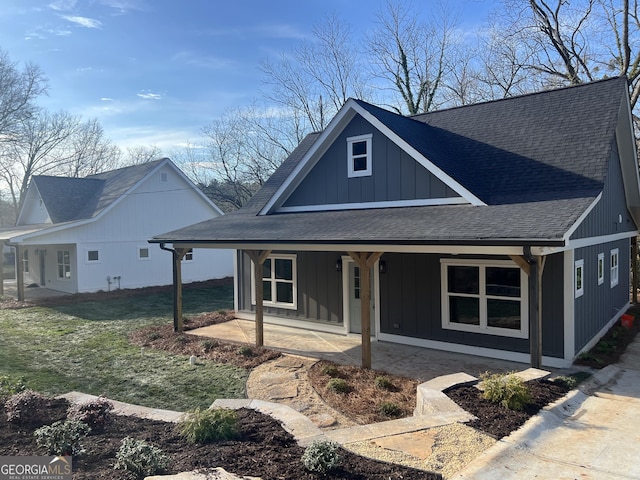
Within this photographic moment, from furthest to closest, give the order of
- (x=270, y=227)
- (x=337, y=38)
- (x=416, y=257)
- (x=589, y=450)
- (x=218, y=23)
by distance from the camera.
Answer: (x=337, y=38) < (x=218, y=23) < (x=270, y=227) < (x=416, y=257) < (x=589, y=450)

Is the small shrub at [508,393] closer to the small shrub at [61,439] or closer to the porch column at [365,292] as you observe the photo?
the porch column at [365,292]

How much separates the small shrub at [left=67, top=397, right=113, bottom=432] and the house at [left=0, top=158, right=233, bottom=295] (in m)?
14.4

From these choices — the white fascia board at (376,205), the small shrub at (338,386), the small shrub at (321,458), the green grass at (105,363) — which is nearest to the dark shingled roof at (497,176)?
the white fascia board at (376,205)

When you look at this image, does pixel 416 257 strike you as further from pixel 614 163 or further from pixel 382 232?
pixel 614 163

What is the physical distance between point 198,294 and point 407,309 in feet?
38.3

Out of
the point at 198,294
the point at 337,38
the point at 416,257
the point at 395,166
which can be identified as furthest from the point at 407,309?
the point at 337,38

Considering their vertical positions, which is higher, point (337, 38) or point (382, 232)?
point (337, 38)

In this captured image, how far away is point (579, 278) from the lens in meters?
8.37

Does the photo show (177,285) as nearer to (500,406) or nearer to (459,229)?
(459,229)

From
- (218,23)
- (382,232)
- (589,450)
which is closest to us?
(589,450)

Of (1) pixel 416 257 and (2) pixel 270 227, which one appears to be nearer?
(1) pixel 416 257

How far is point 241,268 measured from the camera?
13.3m

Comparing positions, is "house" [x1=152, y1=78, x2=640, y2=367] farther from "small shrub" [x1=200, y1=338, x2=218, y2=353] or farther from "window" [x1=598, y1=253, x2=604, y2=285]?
"small shrub" [x1=200, y1=338, x2=218, y2=353]

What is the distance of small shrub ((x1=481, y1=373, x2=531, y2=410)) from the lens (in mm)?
5094
